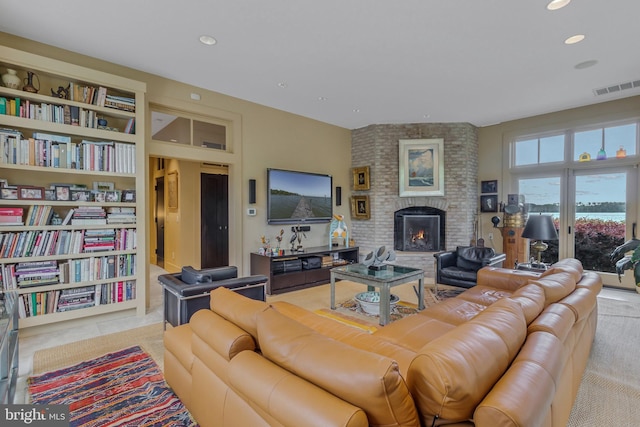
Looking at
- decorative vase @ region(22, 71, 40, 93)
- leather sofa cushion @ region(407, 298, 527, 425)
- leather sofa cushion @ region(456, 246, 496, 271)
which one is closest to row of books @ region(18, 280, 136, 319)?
decorative vase @ region(22, 71, 40, 93)

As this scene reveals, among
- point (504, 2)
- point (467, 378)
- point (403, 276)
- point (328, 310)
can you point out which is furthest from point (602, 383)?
point (504, 2)

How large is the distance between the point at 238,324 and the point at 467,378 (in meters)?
1.08

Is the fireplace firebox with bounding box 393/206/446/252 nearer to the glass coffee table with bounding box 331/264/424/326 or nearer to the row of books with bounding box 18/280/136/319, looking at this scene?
the glass coffee table with bounding box 331/264/424/326

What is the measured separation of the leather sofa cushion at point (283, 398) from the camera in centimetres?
90

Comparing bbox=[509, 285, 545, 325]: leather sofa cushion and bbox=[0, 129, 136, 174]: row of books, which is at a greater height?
bbox=[0, 129, 136, 174]: row of books

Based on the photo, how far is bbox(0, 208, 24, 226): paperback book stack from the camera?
292 cm

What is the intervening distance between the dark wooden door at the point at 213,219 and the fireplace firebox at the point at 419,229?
3.57 m

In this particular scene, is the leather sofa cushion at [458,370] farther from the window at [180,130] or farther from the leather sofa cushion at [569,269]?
the window at [180,130]

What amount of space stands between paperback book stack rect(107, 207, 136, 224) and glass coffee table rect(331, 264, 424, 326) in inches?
99.6

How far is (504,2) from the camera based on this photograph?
2572 mm

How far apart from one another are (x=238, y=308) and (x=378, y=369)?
35.9 inches

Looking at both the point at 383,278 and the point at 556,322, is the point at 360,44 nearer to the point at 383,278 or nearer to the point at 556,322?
the point at 383,278

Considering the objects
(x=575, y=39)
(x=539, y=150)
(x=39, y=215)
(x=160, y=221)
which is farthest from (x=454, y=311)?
(x=160, y=221)

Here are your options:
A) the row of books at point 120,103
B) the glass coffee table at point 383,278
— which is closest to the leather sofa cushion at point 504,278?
the glass coffee table at point 383,278
